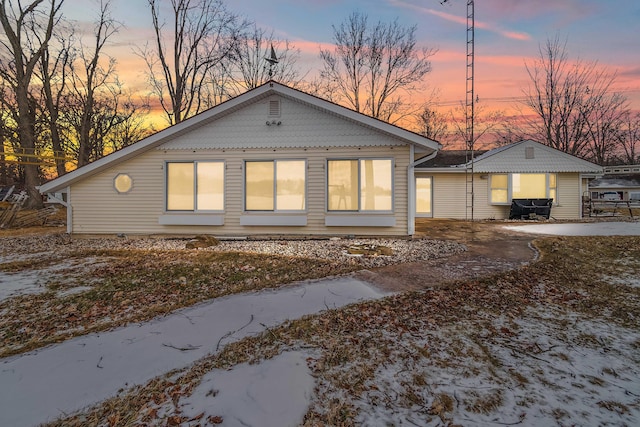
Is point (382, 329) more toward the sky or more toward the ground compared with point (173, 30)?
more toward the ground

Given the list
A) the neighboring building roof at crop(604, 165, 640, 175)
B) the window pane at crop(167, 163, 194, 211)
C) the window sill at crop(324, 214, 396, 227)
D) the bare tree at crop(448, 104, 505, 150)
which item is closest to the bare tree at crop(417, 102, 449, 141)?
the bare tree at crop(448, 104, 505, 150)

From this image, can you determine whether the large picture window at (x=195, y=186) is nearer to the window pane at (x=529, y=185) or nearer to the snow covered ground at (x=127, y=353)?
the snow covered ground at (x=127, y=353)

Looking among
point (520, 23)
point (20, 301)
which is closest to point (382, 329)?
point (20, 301)

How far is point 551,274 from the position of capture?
233 inches

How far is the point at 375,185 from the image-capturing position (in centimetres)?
972

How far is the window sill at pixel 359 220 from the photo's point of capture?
31.4 feet

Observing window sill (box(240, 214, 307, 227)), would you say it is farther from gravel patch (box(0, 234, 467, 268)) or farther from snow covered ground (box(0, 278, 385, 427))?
snow covered ground (box(0, 278, 385, 427))

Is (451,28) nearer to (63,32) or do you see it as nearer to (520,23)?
(520,23)

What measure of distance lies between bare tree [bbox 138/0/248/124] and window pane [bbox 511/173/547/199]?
20570mm

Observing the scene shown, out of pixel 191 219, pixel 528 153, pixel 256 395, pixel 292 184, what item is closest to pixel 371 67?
pixel 528 153

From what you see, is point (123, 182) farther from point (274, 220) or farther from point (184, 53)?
point (184, 53)

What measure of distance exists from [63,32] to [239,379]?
2724 centimetres

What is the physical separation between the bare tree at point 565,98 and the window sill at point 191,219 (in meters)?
29.9

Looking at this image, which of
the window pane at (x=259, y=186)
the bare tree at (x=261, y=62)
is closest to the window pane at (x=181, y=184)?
the window pane at (x=259, y=186)
